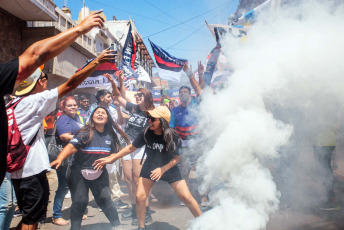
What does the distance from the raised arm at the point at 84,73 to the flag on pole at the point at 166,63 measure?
18.2 ft

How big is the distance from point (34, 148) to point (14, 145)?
8.9 inches

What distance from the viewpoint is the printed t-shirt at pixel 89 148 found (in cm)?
336

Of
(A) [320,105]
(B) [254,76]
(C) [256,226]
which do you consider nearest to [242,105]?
(B) [254,76]

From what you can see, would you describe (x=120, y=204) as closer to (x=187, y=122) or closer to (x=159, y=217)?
(x=159, y=217)

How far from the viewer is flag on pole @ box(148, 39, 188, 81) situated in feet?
25.2

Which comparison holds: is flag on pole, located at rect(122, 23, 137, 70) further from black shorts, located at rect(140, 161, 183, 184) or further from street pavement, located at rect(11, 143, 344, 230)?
black shorts, located at rect(140, 161, 183, 184)

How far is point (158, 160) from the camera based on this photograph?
3.52 metres

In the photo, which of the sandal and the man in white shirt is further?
the sandal

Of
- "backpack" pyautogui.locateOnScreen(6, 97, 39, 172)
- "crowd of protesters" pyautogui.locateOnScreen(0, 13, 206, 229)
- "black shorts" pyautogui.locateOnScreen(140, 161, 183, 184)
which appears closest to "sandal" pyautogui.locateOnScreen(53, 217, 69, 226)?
"crowd of protesters" pyautogui.locateOnScreen(0, 13, 206, 229)

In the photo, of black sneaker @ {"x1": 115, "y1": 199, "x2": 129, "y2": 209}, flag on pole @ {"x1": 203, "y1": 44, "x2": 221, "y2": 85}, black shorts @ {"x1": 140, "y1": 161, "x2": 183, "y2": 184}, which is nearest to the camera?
black shorts @ {"x1": 140, "y1": 161, "x2": 183, "y2": 184}

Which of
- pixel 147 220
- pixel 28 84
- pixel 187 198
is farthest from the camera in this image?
pixel 147 220

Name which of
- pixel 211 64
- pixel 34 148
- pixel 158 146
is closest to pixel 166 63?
pixel 211 64

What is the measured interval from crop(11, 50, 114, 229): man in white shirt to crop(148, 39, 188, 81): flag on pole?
5.29 meters

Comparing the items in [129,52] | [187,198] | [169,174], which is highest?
[129,52]
